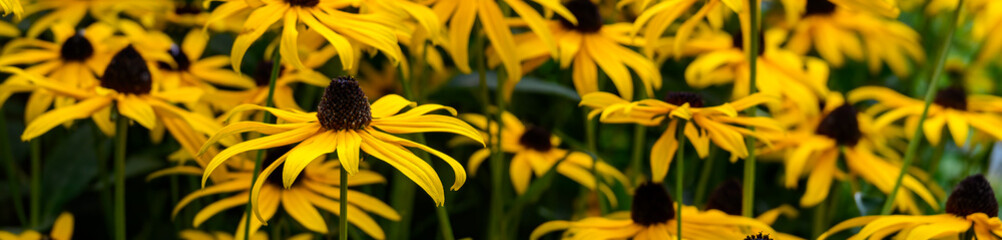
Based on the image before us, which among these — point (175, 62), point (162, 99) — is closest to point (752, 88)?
point (162, 99)

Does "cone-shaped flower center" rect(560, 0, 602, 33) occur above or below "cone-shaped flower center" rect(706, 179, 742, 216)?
above

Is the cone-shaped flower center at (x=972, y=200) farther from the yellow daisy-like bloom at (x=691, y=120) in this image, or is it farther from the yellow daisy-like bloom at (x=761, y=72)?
the yellow daisy-like bloom at (x=761, y=72)

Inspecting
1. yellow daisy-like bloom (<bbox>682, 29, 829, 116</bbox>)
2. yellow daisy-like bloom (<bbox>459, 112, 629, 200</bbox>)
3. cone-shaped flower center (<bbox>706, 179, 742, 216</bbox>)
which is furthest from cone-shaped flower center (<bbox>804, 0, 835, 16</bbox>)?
cone-shaped flower center (<bbox>706, 179, 742, 216</bbox>)

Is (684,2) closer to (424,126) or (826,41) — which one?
(424,126)

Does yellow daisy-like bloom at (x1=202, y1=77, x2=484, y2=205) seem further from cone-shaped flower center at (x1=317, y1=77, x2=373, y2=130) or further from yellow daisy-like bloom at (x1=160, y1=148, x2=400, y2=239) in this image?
yellow daisy-like bloom at (x1=160, y1=148, x2=400, y2=239)

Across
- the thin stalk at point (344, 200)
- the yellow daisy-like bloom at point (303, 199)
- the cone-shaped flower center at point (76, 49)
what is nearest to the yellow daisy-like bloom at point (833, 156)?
the yellow daisy-like bloom at point (303, 199)

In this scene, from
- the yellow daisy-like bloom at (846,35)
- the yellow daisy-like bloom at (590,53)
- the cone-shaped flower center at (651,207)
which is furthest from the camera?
the yellow daisy-like bloom at (846,35)
